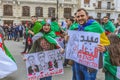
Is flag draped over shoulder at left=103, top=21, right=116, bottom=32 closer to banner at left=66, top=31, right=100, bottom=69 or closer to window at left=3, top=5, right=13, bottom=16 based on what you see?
banner at left=66, top=31, right=100, bottom=69

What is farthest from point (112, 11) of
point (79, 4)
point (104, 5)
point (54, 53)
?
point (54, 53)

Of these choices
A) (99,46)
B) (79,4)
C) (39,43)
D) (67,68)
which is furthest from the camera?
(79,4)

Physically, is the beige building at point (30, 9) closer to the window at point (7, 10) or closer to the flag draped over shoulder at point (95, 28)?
the window at point (7, 10)

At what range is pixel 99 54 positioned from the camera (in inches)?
191

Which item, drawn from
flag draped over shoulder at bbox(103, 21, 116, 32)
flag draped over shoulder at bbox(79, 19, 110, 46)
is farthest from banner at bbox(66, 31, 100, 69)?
flag draped over shoulder at bbox(103, 21, 116, 32)

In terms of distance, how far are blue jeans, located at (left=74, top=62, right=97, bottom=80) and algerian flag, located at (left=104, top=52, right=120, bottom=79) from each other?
0.51 metres

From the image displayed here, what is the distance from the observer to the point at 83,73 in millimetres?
5184

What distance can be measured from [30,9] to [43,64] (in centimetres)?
3844

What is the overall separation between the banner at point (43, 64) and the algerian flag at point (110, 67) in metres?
1.34

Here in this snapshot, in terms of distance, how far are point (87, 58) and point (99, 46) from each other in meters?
0.38

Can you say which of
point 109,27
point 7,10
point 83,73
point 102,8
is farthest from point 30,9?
point 83,73

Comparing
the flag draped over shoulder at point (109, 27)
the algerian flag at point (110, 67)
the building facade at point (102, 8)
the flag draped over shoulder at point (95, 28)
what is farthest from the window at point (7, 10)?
the algerian flag at point (110, 67)

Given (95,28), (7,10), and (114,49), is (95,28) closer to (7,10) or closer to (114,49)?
(114,49)

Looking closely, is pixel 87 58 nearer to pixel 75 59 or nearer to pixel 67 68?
pixel 75 59
